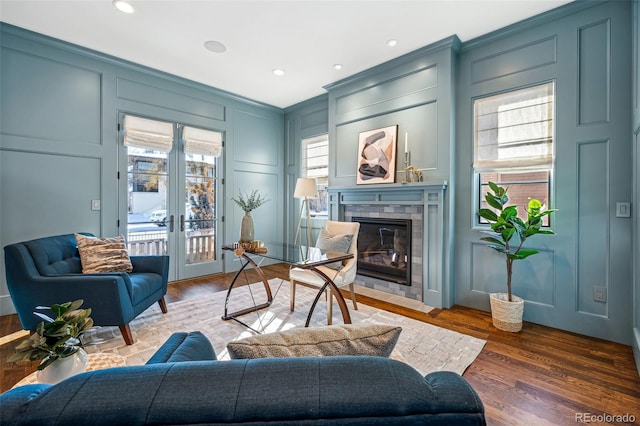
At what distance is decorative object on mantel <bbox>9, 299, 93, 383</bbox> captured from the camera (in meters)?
1.01

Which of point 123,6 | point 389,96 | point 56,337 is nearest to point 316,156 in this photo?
point 389,96

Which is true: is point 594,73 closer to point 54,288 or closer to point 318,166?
point 318,166

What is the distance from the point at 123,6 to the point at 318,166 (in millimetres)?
3216

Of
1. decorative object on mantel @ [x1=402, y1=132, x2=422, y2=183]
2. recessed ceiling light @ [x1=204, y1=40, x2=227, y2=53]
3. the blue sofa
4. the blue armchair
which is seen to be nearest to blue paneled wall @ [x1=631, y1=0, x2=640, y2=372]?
decorative object on mantel @ [x1=402, y1=132, x2=422, y2=183]

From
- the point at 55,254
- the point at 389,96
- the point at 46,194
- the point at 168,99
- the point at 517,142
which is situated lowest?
the point at 55,254

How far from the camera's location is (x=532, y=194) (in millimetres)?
2881

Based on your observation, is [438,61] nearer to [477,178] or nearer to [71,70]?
[477,178]

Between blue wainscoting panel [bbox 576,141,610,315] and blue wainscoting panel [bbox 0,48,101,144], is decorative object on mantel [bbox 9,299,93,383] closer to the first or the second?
blue wainscoting panel [bbox 0,48,101,144]

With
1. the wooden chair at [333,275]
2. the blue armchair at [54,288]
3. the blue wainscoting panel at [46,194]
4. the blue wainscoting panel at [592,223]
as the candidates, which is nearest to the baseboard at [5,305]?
the blue wainscoting panel at [46,194]

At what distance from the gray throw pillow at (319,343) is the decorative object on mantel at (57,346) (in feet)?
2.20

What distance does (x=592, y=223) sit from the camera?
2.53 meters

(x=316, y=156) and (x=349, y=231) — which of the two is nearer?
(x=349, y=231)

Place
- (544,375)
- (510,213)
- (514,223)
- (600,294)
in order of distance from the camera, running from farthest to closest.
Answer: (514,223)
(510,213)
(600,294)
(544,375)

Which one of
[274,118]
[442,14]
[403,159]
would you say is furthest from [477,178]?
[274,118]
